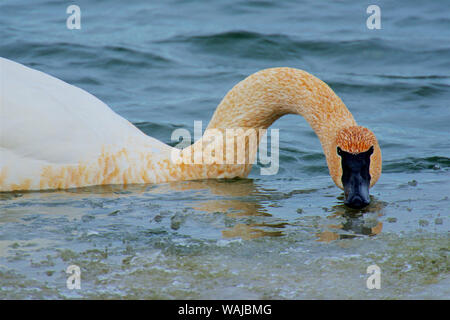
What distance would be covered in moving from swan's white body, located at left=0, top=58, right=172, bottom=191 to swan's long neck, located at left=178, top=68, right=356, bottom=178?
2.17 ft

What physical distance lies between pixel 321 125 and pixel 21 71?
8.56ft

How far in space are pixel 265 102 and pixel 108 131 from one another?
1.37 meters

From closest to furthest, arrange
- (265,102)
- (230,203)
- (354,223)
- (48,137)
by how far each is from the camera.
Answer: (354,223) < (230,203) < (48,137) < (265,102)

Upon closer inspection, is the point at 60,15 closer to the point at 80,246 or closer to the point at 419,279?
the point at 80,246

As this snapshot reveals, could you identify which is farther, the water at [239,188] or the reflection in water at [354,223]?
the reflection in water at [354,223]

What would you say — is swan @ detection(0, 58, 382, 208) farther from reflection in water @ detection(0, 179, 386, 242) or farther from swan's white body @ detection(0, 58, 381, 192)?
reflection in water @ detection(0, 179, 386, 242)

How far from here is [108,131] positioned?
263 inches

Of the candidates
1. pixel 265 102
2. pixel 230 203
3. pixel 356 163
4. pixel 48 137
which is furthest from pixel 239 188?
pixel 48 137

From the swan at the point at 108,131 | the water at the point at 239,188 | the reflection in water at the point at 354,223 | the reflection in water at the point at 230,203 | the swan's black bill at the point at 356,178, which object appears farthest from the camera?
the swan at the point at 108,131

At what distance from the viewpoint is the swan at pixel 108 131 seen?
6.27 metres

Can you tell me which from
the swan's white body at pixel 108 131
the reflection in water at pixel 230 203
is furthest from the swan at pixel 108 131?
the reflection in water at pixel 230 203

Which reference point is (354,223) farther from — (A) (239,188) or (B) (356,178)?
(A) (239,188)

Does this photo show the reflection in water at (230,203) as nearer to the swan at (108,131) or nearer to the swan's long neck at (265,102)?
the swan at (108,131)
